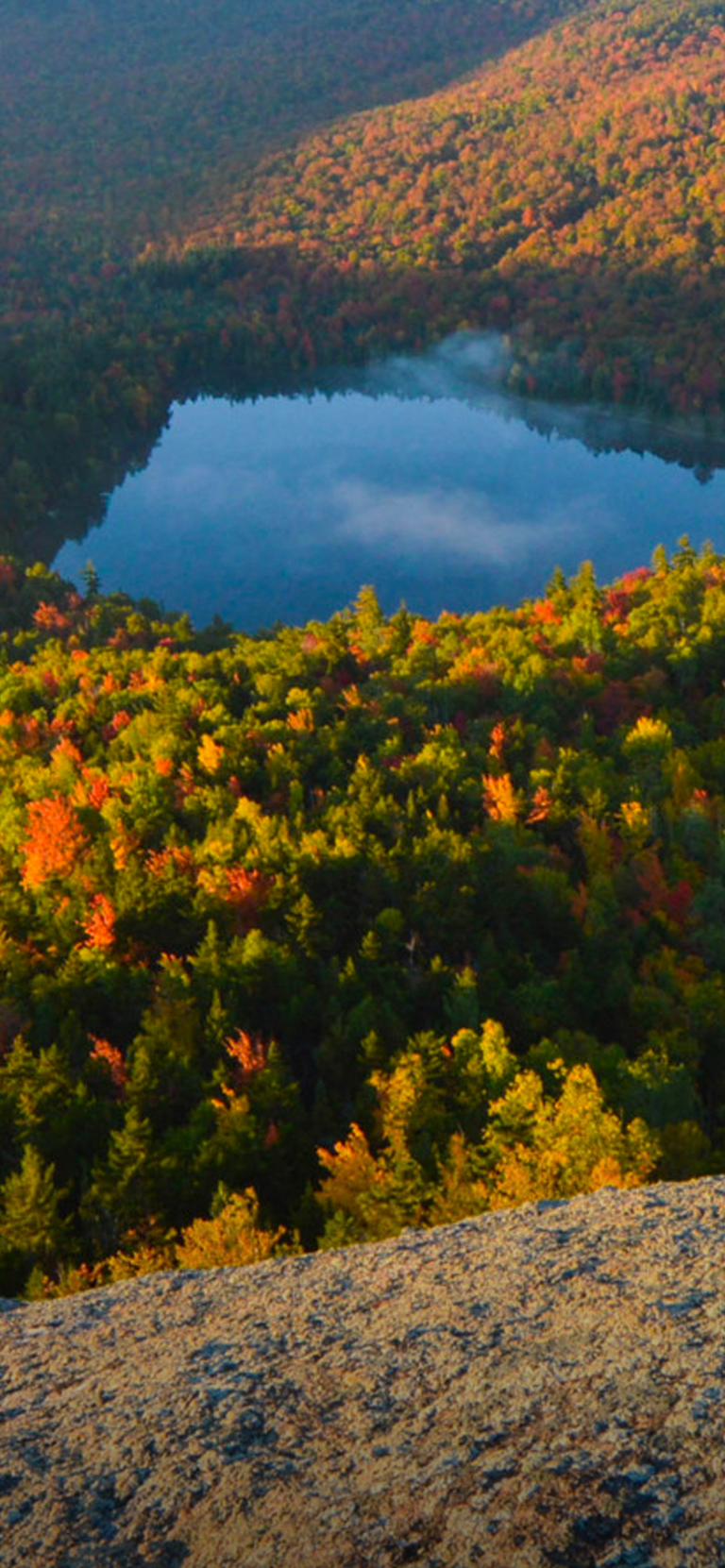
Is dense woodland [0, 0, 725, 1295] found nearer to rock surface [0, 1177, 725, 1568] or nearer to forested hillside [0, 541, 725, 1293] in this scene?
forested hillside [0, 541, 725, 1293]

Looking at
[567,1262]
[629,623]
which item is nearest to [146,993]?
[567,1262]

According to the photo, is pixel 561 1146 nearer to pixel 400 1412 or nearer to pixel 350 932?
pixel 400 1412

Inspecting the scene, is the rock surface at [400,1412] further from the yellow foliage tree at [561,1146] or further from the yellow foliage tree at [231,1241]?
the yellow foliage tree at [561,1146]

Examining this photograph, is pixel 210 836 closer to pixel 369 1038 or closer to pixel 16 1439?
pixel 369 1038

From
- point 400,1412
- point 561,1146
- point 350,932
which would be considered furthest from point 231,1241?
point 350,932

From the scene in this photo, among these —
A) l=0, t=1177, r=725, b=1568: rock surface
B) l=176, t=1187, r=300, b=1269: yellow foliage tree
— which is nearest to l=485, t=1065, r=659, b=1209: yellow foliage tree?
l=176, t=1187, r=300, b=1269: yellow foliage tree
